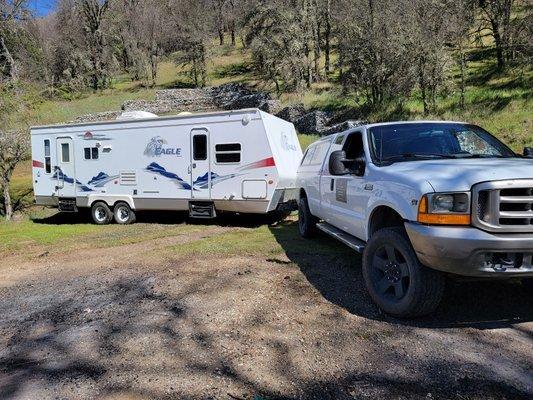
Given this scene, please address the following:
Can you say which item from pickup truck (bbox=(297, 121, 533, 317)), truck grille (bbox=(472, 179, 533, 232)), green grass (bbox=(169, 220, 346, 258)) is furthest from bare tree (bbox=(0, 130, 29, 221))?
truck grille (bbox=(472, 179, 533, 232))

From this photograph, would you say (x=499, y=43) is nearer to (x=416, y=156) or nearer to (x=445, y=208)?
(x=416, y=156)

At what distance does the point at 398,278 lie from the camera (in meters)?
4.25

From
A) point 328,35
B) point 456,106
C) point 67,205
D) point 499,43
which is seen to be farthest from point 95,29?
point 67,205

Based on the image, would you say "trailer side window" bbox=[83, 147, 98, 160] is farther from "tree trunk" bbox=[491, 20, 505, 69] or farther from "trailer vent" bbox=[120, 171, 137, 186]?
"tree trunk" bbox=[491, 20, 505, 69]

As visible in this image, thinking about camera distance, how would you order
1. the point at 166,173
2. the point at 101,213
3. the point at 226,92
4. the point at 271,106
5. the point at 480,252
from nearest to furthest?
the point at 480,252
the point at 166,173
the point at 101,213
the point at 271,106
the point at 226,92

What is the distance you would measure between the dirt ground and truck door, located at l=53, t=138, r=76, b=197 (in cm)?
736

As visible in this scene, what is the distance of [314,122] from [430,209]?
24.8 m

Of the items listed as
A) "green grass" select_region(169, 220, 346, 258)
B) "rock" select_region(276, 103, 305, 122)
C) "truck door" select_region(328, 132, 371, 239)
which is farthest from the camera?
"rock" select_region(276, 103, 305, 122)

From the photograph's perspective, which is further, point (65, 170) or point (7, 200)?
point (7, 200)

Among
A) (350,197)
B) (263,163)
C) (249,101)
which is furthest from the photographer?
(249,101)

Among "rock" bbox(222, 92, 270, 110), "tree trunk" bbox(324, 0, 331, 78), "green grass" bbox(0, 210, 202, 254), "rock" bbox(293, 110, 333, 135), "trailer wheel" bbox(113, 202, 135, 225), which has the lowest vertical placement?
"green grass" bbox(0, 210, 202, 254)

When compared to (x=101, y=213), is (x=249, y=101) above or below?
above

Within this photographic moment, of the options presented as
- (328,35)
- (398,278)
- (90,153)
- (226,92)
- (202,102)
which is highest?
(328,35)

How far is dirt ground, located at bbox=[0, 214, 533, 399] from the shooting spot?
10.1ft
